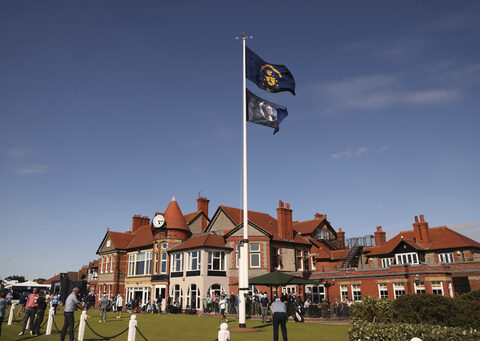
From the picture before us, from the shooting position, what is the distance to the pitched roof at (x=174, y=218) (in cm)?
3953

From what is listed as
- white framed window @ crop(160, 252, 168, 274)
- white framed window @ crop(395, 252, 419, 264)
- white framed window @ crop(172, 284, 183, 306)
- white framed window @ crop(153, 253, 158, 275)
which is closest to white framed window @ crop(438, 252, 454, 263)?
white framed window @ crop(395, 252, 419, 264)

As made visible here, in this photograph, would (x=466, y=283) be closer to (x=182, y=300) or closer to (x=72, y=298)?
(x=182, y=300)

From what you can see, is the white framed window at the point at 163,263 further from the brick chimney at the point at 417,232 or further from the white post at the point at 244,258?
the brick chimney at the point at 417,232

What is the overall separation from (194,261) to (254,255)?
577 centimetres

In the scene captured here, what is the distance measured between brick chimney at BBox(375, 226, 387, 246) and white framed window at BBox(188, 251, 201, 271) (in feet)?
88.7

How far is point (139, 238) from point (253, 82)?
110 feet

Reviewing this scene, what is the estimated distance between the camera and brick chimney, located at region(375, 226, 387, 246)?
162 ft

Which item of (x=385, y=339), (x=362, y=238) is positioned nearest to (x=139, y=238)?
(x=362, y=238)

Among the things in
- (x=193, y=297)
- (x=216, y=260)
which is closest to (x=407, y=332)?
(x=216, y=260)

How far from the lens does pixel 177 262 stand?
37.3 m

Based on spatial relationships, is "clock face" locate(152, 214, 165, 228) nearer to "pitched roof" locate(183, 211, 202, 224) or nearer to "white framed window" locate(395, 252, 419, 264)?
"pitched roof" locate(183, 211, 202, 224)

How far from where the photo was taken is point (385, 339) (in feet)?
33.3

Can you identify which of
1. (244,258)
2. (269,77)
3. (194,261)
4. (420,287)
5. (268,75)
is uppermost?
(268,75)

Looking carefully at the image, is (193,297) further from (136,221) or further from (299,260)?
(136,221)
